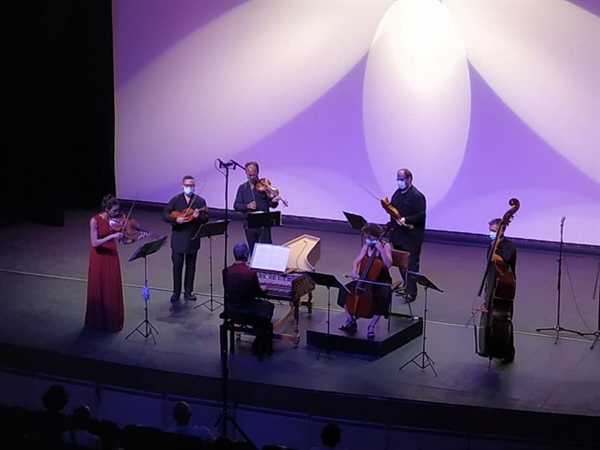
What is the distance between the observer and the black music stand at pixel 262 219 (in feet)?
36.8

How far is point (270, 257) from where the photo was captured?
1021 centimetres

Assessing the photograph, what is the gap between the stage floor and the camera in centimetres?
927

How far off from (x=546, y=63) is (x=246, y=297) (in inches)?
238

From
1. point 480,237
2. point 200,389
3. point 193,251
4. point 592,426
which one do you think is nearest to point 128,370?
point 200,389

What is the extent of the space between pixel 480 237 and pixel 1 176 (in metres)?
7.62

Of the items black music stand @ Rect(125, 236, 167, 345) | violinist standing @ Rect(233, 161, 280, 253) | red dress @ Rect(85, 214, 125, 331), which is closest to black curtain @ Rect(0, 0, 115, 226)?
violinist standing @ Rect(233, 161, 280, 253)

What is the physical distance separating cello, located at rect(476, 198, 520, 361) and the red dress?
379 cm

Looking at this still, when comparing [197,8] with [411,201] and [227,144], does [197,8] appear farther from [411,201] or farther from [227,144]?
[411,201]

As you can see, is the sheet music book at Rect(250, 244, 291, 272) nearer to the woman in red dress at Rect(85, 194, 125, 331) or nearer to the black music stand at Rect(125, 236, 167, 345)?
the black music stand at Rect(125, 236, 167, 345)

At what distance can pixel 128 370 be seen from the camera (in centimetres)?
955

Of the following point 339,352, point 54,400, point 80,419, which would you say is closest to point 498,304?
point 339,352

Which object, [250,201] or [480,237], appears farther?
[480,237]

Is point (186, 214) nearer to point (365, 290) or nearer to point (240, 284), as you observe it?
point (240, 284)

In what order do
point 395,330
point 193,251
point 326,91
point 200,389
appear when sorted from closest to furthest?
point 200,389, point 395,330, point 193,251, point 326,91
